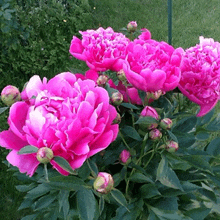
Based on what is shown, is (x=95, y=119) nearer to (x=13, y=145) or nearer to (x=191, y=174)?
(x=13, y=145)

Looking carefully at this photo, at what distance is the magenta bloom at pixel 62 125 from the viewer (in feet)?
2.18

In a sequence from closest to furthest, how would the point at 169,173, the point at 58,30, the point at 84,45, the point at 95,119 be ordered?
the point at 95,119, the point at 169,173, the point at 84,45, the point at 58,30

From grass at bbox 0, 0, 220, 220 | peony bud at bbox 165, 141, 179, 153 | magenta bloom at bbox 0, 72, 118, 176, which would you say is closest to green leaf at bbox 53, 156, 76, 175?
magenta bloom at bbox 0, 72, 118, 176

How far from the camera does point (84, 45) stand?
0.93 metres

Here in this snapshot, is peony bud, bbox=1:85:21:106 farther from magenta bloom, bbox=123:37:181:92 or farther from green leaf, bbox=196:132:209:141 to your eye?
green leaf, bbox=196:132:209:141

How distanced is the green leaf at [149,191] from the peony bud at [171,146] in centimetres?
14

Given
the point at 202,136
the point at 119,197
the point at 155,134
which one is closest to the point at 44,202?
the point at 119,197

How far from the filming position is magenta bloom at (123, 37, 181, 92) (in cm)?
76

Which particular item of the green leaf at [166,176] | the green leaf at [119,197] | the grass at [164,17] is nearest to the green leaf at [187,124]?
the green leaf at [166,176]

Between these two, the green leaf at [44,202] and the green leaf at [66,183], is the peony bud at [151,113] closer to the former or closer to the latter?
the green leaf at [66,183]

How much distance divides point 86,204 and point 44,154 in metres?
0.19

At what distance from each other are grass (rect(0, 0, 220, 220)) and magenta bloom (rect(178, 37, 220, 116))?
8.85 ft

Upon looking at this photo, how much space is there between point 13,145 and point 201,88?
0.45m

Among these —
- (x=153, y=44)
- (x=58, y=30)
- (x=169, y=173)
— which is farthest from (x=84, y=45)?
(x=58, y=30)
